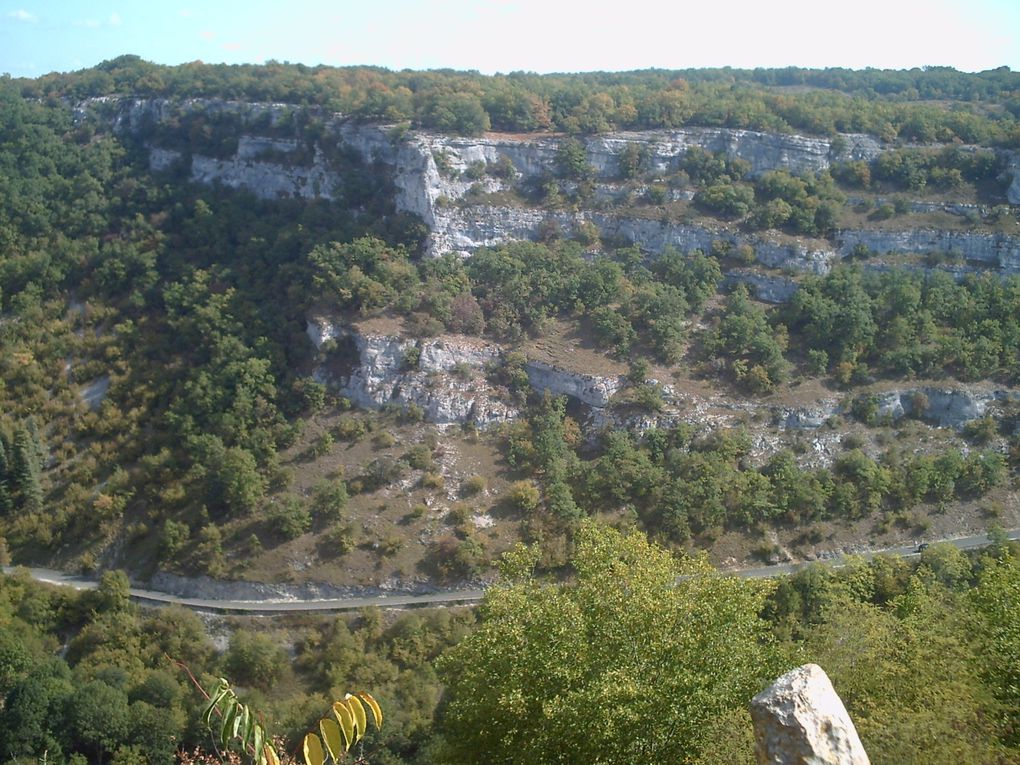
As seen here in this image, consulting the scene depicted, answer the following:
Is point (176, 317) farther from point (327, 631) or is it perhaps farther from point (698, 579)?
point (698, 579)

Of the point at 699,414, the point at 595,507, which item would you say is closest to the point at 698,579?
the point at 595,507

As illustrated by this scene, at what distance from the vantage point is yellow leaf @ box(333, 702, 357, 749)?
17.7 feet

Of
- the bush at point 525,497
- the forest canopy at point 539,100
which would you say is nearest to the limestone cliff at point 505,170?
the forest canopy at point 539,100

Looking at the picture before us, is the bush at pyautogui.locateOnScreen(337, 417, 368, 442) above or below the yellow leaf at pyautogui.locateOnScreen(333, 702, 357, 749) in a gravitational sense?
below

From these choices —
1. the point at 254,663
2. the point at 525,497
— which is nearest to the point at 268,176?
the point at 525,497

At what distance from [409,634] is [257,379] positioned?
15.2 m

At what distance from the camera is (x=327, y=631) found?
95.3ft

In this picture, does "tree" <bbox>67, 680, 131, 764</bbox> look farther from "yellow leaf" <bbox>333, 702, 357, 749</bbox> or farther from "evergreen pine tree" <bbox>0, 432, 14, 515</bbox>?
"yellow leaf" <bbox>333, 702, 357, 749</bbox>

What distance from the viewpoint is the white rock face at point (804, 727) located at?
7.19 m

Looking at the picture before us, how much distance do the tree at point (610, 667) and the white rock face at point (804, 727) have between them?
4289 mm

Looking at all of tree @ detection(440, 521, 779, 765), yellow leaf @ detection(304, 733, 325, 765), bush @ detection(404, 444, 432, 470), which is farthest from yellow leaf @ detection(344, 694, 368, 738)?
bush @ detection(404, 444, 432, 470)

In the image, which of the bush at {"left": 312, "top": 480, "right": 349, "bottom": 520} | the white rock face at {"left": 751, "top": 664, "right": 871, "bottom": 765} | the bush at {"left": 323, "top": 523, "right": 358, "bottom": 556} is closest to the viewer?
the white rock face at {"left": 751, "top": 664, "right": 871, "bottom": 765}

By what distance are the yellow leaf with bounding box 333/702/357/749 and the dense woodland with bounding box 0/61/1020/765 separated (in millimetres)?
6974

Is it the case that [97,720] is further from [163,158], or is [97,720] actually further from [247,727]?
[163,158]
